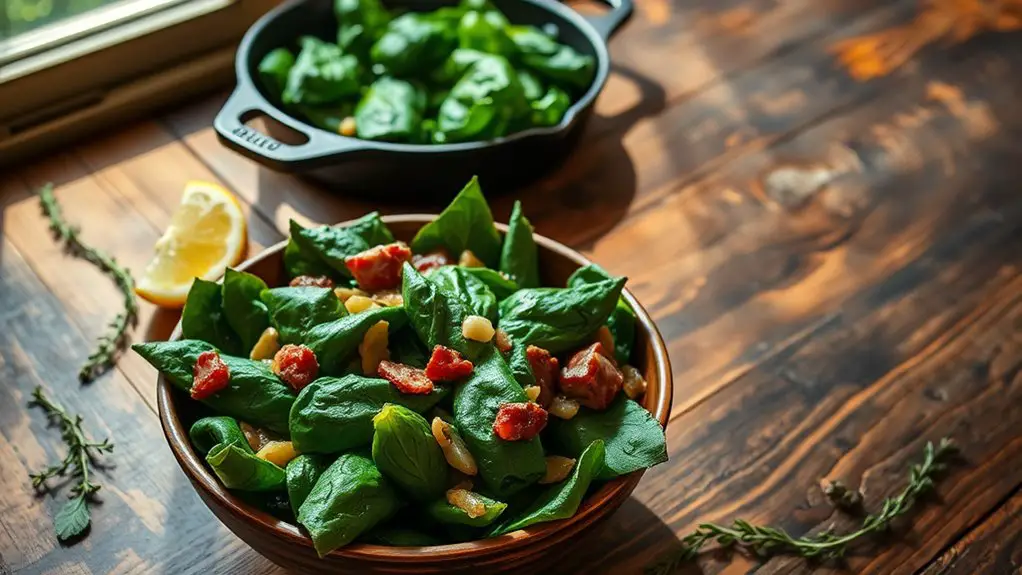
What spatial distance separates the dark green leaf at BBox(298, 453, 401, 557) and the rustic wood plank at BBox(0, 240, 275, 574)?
20cm

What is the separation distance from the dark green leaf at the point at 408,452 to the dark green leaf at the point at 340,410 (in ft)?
0.06

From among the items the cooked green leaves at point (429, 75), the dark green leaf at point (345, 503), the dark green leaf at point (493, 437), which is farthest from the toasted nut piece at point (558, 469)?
the cooked green leaves at point (429, 75)

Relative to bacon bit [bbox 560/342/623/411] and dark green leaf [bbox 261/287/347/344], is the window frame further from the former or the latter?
bacon bit [bbox 560/342/623/411]

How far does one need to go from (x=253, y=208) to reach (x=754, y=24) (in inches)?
33.0

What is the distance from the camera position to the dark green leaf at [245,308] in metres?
0.83

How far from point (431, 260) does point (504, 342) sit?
0.15 m

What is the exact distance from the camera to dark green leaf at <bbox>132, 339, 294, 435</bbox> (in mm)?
755

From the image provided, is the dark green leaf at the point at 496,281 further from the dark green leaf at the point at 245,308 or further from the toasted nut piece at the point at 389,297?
the dark green leaf at the point at 245,308

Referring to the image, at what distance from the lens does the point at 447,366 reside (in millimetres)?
747

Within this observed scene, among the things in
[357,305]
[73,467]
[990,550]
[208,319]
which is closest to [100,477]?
[73,467]

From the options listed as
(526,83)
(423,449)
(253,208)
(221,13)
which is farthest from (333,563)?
(221,13)

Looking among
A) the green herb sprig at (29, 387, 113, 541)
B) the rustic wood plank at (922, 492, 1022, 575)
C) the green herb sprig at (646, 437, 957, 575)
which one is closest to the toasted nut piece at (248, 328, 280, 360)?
the green herb sprig at (29, 387, 113, 541)

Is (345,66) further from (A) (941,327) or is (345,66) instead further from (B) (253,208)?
(A) (941,327)

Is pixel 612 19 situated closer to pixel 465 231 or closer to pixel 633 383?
pixel 465 231
